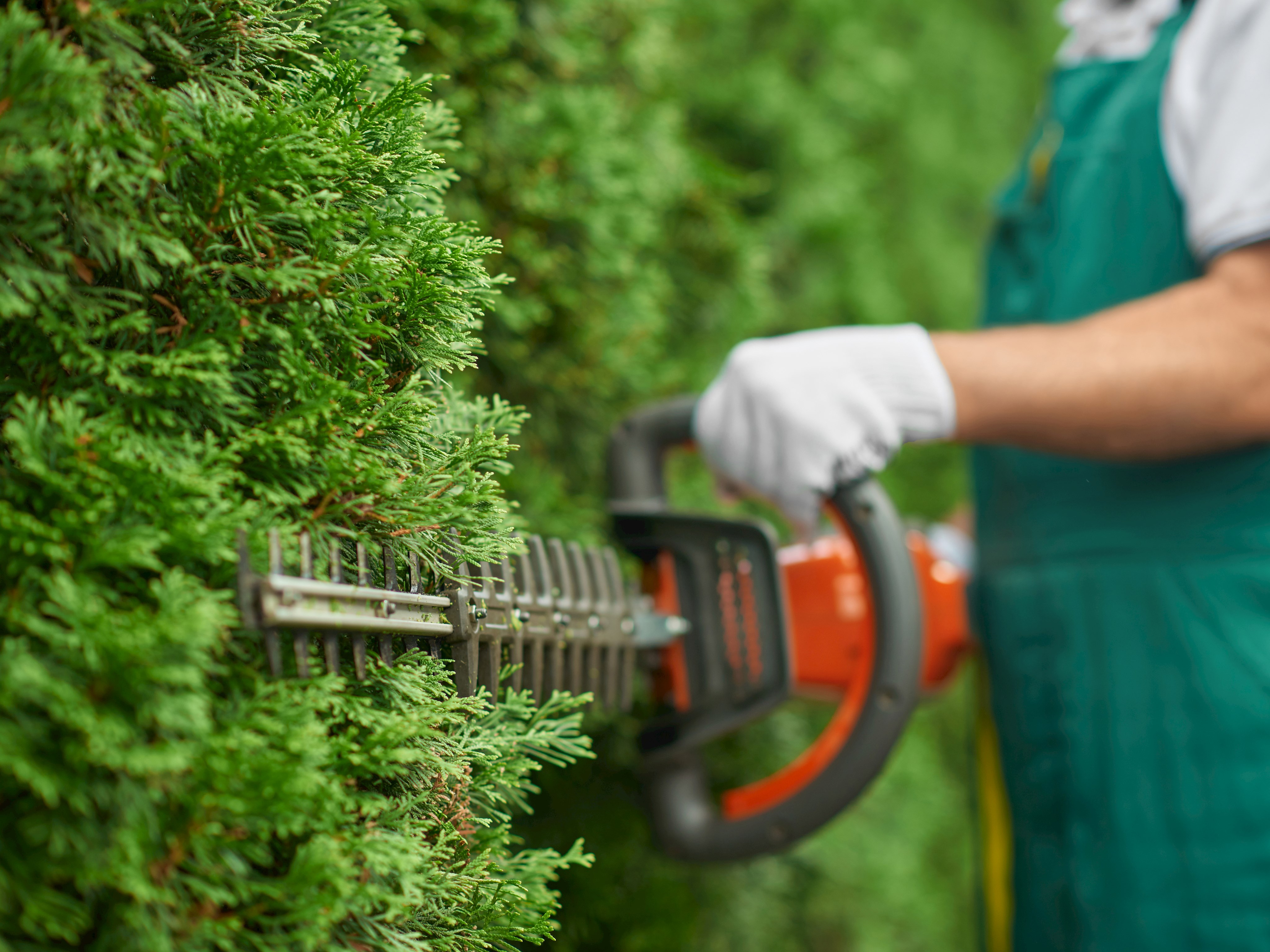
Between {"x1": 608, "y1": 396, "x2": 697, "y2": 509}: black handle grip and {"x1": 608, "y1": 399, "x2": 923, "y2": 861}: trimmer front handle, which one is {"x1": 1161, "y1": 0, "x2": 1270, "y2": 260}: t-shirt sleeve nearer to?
{"x1": 608, "y1": 399, "x2": 923, "y2": 861}: trimmer front handle

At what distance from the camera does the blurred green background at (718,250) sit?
93 cm

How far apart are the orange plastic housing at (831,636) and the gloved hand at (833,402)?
0.10 metres

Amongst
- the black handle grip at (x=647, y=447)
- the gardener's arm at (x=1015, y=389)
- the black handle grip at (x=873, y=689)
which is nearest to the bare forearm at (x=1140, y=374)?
the gardener's arm at (x=1015, y=389)

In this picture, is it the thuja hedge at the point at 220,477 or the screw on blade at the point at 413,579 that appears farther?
the screw on blade at the point at 413,579

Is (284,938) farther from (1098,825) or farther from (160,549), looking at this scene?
(1098,825)

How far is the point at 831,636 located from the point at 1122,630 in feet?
0.93

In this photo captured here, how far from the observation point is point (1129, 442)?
2.56 ft

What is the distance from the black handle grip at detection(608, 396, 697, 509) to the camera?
891mm

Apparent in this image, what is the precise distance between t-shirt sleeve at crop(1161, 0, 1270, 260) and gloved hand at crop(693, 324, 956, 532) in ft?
0.81

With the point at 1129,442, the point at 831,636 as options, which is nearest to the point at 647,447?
the point at 831,636

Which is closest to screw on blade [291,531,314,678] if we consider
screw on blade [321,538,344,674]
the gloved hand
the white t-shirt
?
screw on blade [321,538,344,674]

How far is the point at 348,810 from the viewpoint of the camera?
0.42 metres

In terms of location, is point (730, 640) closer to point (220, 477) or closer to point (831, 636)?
point (831, 636)

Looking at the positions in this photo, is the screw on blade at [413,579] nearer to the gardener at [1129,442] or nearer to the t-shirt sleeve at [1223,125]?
the gardener at [1129,442]
